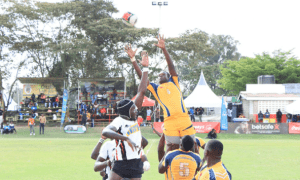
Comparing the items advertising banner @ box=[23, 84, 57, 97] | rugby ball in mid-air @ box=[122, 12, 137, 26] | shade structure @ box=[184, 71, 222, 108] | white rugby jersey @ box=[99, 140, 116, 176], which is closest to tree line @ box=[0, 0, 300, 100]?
advertising banner @ box=[23, 84, 57, 97]

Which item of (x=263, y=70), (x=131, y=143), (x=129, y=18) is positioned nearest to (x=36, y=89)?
(x=129, y=18)

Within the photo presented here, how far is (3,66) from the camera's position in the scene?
45.7 m

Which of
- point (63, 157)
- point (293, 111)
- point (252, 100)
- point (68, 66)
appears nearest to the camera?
point (63, 157)

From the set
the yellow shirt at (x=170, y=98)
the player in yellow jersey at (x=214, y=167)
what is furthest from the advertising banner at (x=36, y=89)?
the player in yellow jersey at (x=214, y=167)

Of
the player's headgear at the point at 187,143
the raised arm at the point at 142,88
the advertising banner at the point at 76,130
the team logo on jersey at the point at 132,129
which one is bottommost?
the advertising banner at the point at 76,130

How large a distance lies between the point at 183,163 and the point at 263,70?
179 feet

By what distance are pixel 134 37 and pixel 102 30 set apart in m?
4.41

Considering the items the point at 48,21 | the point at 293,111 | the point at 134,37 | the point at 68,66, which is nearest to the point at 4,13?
the point at 48,21

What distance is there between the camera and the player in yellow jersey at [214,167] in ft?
13.4

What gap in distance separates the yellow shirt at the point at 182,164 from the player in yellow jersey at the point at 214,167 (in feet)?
4.06

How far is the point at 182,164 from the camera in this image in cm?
545

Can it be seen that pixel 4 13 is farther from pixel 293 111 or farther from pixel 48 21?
pixel 293 111

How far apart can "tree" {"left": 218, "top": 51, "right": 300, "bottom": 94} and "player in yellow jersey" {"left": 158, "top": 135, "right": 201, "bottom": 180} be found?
5343 cm

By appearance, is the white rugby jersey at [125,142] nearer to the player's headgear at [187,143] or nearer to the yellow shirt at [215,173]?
the player's headgear at [187,143]
